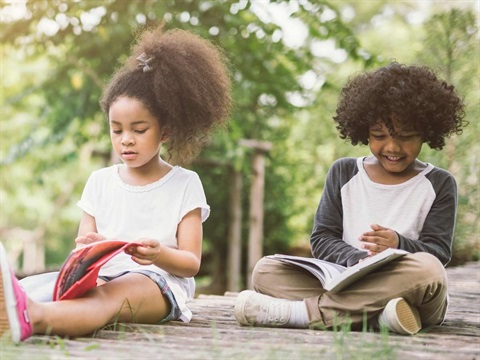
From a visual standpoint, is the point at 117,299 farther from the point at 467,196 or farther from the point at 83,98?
the point at 467,196

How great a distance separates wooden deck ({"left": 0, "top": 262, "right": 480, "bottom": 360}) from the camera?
7.22 ft

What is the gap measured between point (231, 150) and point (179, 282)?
13.6 feet

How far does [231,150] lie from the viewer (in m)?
7.23

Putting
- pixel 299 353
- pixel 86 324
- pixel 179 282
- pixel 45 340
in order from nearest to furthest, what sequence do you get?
pixel 299 353
pixel 45 340
pixel 86 324
pixel 179 282

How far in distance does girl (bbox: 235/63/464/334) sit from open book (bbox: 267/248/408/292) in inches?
2.9

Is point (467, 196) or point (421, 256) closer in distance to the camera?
point (421, 256)

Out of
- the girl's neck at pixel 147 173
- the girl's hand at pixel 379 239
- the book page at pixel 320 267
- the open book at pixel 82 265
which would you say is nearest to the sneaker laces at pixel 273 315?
the book page at pixel 320 267

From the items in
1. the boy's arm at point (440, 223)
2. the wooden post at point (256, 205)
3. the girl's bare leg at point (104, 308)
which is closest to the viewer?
the girl's bare leg at point (104, 308)

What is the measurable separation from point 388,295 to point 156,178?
1131 mm

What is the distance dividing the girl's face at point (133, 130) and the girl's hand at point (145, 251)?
0.49 m

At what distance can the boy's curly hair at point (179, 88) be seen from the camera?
10.4 feet

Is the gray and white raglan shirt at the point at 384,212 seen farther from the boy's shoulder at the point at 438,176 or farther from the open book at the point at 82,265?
the open book at the point at 82,265

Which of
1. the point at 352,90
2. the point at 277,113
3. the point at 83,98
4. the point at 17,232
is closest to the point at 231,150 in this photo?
the point at 83,98

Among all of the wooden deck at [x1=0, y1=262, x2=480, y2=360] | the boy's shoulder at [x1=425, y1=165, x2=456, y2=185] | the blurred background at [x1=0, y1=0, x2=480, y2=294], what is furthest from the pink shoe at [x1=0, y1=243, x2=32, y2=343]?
the blurred background at [x1=0, y1=0, x2=480, y2=294]
